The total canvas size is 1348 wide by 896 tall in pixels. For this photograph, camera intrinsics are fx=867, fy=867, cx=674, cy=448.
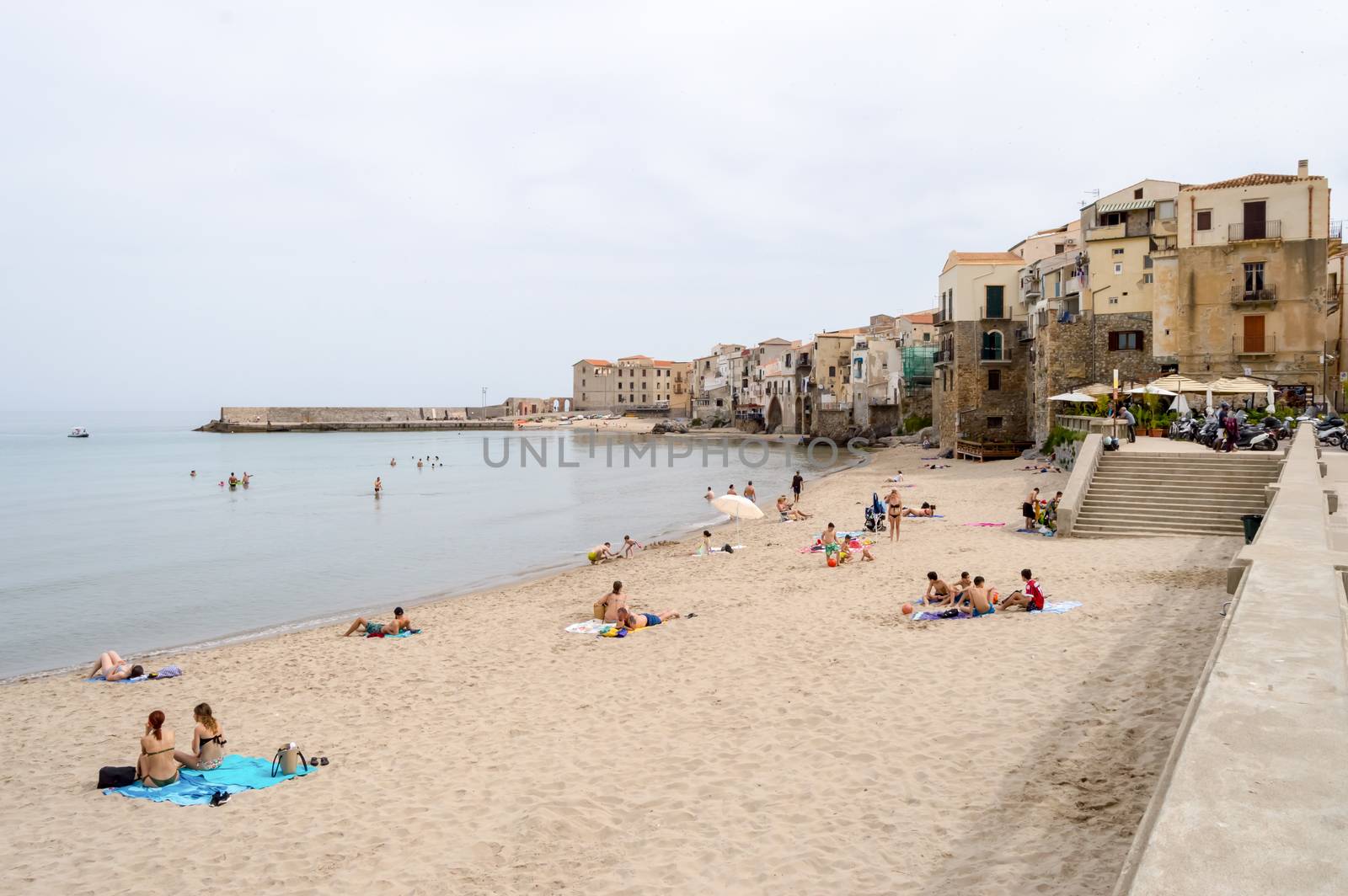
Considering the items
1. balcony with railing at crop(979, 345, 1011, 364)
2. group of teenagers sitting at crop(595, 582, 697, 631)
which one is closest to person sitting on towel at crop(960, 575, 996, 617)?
group of teenagers sitting at crop(595, 582, 697, 631)

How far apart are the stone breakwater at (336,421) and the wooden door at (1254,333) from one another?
12298 centimetres

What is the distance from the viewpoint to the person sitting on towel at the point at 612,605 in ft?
47.3

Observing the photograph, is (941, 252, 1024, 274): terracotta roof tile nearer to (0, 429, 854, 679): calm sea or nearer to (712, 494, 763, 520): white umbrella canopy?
(0, 429, 854, 679): calm sea

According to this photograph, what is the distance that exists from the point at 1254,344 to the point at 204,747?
36.9m

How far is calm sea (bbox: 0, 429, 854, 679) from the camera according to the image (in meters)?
20.6

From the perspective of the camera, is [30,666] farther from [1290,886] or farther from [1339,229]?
[1339,229]

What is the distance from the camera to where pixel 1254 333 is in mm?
33125

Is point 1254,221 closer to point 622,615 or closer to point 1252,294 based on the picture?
point 1252,294

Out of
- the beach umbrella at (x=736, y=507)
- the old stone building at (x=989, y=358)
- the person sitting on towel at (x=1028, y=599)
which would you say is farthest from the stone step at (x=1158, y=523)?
the old stone building at (x=989, y=358)

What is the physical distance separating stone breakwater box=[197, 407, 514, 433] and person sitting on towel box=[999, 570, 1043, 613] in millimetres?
135929

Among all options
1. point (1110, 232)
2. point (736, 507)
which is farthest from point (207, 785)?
point (1110, 232)

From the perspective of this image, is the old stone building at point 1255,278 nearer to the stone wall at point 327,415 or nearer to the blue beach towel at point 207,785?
the blue beach towel at point 207,785

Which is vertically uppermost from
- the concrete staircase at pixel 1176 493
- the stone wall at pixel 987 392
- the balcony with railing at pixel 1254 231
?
the balcony with railing at pixel 1254 231

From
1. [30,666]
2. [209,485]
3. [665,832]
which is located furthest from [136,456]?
[665,832]
